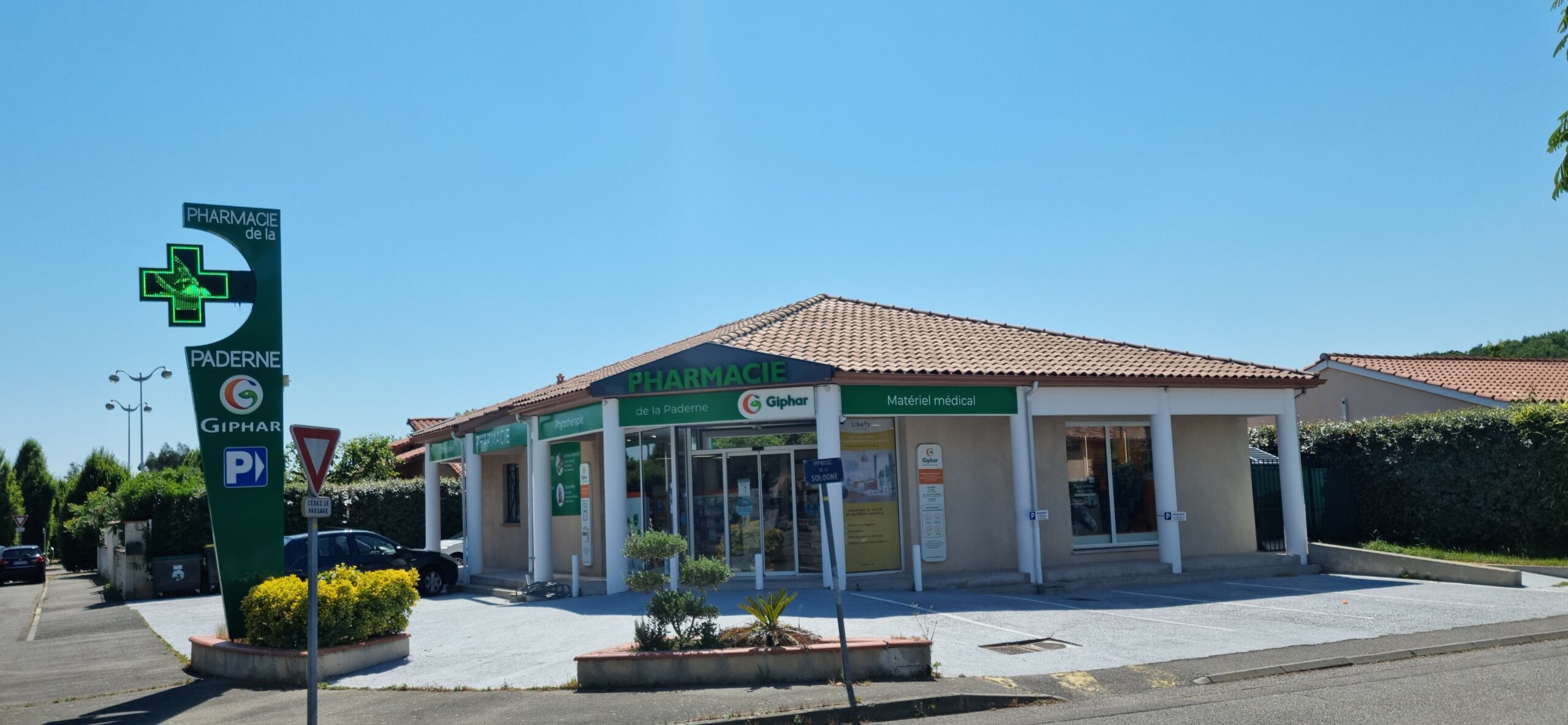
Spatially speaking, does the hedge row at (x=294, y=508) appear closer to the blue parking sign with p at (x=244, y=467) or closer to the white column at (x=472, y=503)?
the white column at (x=472, y=503)

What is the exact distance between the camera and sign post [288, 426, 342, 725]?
838 centimetres

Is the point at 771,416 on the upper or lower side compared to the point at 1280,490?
upper

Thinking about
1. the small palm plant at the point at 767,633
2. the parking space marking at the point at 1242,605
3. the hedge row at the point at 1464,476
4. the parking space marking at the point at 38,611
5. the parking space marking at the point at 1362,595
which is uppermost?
the hedge row at the point at 1464,476

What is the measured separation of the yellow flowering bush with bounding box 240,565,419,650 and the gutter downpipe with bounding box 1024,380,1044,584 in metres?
9.36

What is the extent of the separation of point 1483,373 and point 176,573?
109 ft

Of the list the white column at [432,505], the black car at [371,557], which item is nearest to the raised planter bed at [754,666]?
the black car at [371,557]

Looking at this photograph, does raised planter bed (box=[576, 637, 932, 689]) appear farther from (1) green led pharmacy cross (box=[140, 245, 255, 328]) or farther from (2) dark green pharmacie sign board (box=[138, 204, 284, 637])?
(1) green led pharmacy cross (box=[140, 245, 255, 328])

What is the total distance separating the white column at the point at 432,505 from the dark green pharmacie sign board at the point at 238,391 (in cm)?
1218

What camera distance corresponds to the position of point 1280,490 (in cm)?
2022

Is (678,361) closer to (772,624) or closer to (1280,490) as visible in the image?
(772,624)

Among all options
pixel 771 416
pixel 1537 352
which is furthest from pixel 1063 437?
pixel 1537 352

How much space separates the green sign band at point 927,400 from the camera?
53.4ft

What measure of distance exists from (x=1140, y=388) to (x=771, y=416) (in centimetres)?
656

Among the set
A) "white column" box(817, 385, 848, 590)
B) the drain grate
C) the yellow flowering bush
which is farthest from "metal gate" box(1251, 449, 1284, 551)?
the yellow flowering bush
